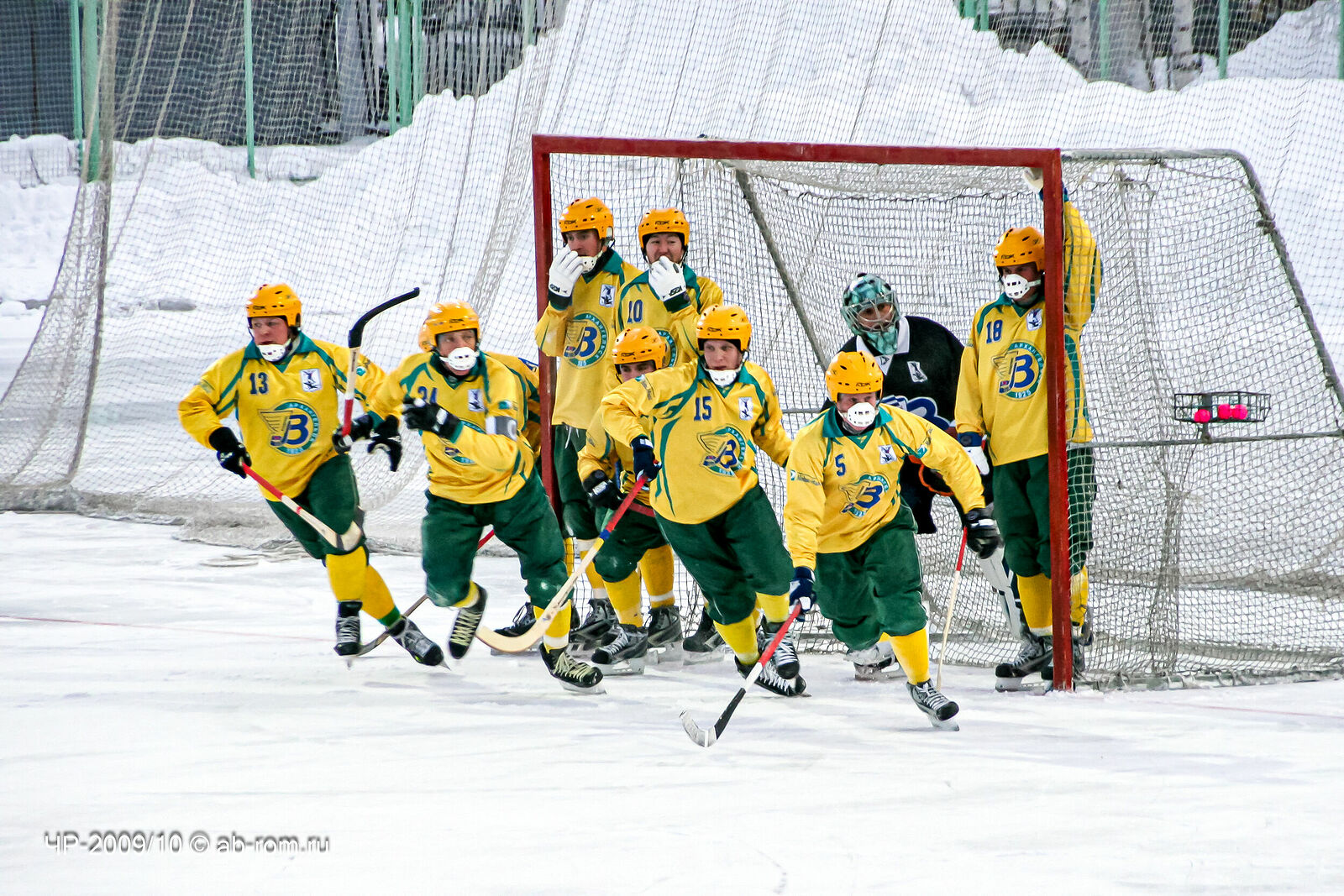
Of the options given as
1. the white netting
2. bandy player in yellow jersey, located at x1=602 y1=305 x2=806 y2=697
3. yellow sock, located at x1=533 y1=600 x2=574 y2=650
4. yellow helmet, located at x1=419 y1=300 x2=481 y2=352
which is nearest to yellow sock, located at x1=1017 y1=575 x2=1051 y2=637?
the white netting

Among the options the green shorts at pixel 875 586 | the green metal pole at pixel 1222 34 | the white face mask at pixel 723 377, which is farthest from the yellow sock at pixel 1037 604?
the green metal pole at pixel 1222 34

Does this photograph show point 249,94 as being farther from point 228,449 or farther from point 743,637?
point 743,637

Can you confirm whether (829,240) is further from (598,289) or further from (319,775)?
(319,775)

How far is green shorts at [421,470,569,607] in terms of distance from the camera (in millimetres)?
4438

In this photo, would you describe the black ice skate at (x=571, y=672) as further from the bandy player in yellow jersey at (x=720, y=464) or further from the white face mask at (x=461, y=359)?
the white face mask at (x=461, y=359)

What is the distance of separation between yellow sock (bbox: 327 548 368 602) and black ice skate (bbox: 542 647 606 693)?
2.39 feet

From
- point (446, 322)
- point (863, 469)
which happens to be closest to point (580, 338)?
point (446, 322)

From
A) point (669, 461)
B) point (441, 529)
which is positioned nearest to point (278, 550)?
point (441, 529)

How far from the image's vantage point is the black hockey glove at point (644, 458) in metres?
4.23

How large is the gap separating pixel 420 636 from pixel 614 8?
5208mm

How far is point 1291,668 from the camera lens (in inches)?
172

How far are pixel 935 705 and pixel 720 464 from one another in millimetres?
945

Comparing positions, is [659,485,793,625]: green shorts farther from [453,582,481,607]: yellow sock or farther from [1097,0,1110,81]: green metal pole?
[1097,0,1110,81]: green metal pole

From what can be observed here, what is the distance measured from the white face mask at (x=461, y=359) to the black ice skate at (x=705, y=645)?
1199mm
